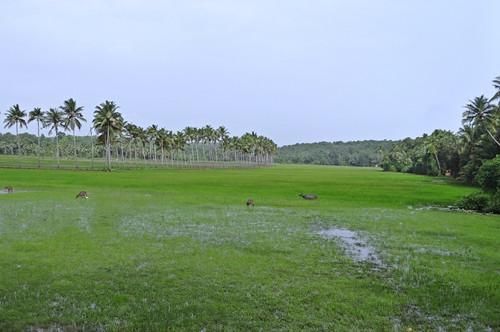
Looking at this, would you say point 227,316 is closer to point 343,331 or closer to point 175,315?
point 175,315

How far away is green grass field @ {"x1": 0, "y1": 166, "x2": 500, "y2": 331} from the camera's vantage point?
36.2ft

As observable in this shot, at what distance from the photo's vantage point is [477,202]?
42.9 m

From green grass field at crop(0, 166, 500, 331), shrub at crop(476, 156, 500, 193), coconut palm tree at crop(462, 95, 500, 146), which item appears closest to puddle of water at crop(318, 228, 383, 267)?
green grass field at crop(0, 166, 500, 331)

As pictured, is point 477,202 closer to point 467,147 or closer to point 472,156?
point 472,156

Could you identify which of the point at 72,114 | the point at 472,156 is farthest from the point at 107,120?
the point at 472,156

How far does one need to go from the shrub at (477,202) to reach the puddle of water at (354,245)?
72.6 feet

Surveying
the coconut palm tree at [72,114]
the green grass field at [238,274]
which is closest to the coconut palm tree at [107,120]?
the coconut palm tree at [72,114]

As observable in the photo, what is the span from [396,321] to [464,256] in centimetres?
1005

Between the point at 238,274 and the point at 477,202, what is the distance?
35726 millimetres

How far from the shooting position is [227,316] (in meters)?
11.1

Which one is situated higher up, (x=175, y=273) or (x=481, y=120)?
(x=481, y=120)

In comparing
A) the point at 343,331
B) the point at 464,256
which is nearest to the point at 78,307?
the point at 343,331

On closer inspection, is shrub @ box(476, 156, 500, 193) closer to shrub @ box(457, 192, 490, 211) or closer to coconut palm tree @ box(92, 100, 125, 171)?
shrub @ box(457, 192, 490, 211)

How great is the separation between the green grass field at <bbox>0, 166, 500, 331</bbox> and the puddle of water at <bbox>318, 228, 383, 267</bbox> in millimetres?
459
